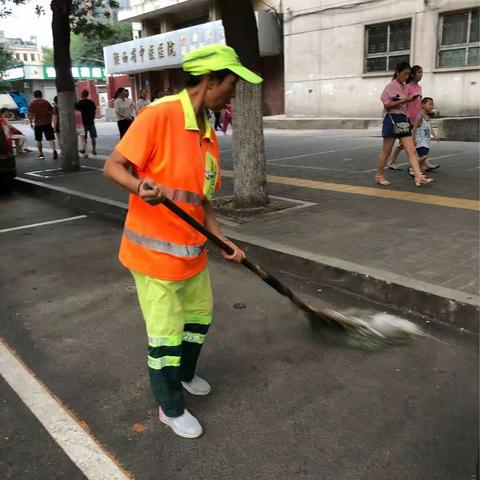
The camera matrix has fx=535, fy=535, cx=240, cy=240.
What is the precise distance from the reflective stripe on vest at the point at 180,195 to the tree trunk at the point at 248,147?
4.14m

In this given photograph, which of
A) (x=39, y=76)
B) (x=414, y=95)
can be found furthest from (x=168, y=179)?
(x=39, y=76)

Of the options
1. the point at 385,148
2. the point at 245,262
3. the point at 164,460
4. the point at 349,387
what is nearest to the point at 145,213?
the point at 245,262

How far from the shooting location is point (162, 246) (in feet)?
7.80

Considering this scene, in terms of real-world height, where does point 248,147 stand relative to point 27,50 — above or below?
below

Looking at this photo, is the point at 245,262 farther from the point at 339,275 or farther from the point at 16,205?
the point at 16,205

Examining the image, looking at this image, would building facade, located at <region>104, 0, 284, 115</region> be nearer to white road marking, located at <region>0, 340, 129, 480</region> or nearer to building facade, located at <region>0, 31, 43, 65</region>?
white road marking, located at <region>0, 340, 129, 480</region>

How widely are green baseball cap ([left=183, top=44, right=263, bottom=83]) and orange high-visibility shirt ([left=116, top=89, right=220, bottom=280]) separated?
134 mm

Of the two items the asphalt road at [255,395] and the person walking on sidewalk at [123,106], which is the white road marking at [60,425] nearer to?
the asphalt road at [255,395]

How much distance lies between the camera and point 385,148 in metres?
7.42

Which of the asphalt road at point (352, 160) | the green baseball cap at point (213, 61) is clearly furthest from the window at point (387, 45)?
the green baseball cap at point (213, 61)

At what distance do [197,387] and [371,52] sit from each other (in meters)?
17.0

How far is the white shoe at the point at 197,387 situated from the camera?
2.94 metres

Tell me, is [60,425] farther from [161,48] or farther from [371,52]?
[161,48]

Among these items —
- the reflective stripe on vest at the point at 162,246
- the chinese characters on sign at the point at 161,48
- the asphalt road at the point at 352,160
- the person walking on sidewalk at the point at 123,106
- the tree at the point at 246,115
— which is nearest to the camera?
the reflective stripe on vest at the point at 162,246
